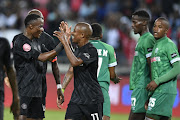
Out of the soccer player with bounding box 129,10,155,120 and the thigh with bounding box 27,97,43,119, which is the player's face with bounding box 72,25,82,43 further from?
the soccer player with bounding box 129,10,155,120

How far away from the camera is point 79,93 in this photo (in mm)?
6855

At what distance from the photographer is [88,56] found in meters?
6.88

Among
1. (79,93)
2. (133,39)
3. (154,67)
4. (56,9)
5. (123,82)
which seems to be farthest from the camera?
(56,9)

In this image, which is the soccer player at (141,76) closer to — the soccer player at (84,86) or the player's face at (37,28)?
the soccer player at (84,86)

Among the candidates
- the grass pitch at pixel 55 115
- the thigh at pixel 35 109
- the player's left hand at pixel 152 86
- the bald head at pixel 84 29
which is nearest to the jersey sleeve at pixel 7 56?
the bald head at pixel 84 29

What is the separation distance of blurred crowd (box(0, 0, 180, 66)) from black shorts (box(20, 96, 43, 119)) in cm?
871

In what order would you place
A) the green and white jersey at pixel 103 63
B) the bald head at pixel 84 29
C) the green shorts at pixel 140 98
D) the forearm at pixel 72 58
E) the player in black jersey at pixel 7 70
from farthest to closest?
the green and white jersey at pixel 103 63 < the green shorts at pixel 140 98 < the bald head at pixel 84 29 < the forearm at pixel 72 58 < the player in black jersey at pixel 7 70

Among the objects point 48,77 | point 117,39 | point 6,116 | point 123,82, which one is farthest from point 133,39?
point 6,116

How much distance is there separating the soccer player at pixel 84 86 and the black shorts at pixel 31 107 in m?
0.88

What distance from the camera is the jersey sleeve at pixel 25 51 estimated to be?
7277 millimetres

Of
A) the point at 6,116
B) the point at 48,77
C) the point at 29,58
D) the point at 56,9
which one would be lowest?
the point at 6,116

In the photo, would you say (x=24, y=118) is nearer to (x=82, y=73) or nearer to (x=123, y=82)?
(x=82, y=73)

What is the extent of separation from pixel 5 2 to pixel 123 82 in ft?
24.4

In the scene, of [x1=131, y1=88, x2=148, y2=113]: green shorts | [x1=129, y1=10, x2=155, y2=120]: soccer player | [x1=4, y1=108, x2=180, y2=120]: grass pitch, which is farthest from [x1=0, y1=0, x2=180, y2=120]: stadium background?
[x1=131, y1=88, x2=148, y2=113]: green shorts
